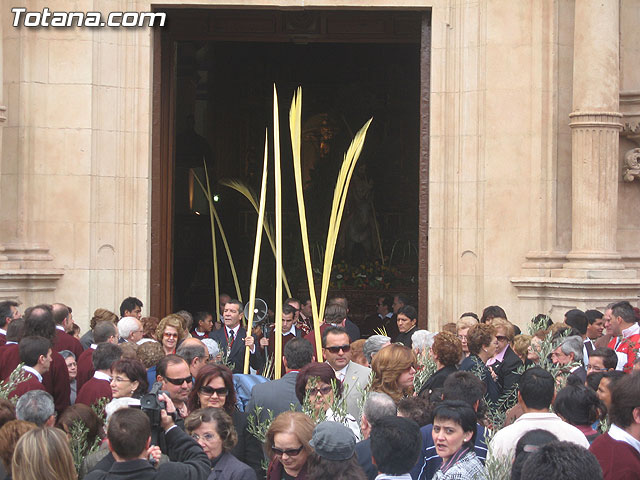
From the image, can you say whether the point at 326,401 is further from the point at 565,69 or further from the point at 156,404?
the point at 565,69

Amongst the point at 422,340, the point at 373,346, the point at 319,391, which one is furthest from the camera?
the point at 422,340

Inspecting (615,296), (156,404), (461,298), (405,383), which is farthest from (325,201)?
(156,404)

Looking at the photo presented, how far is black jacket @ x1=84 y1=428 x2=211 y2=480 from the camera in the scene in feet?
15.5

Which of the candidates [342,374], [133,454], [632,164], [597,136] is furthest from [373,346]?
[632,164]

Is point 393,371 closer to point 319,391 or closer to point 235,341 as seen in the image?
point 319,391

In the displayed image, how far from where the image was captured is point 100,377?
7.13 meters

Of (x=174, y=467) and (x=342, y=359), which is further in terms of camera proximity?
(x=342, y=359)

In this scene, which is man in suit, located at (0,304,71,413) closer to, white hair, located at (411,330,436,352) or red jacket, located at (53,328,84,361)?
red jacket, located at (53,328,84,361)

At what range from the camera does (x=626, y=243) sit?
45.1ft

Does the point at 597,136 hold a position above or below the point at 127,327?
above

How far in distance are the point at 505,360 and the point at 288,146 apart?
14.0m

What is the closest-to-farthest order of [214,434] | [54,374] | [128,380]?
[214,434]
[128,380]
[54,374]

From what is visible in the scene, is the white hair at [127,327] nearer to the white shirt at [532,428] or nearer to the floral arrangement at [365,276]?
the white shirt at [532,428]

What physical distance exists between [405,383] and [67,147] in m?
7.89
